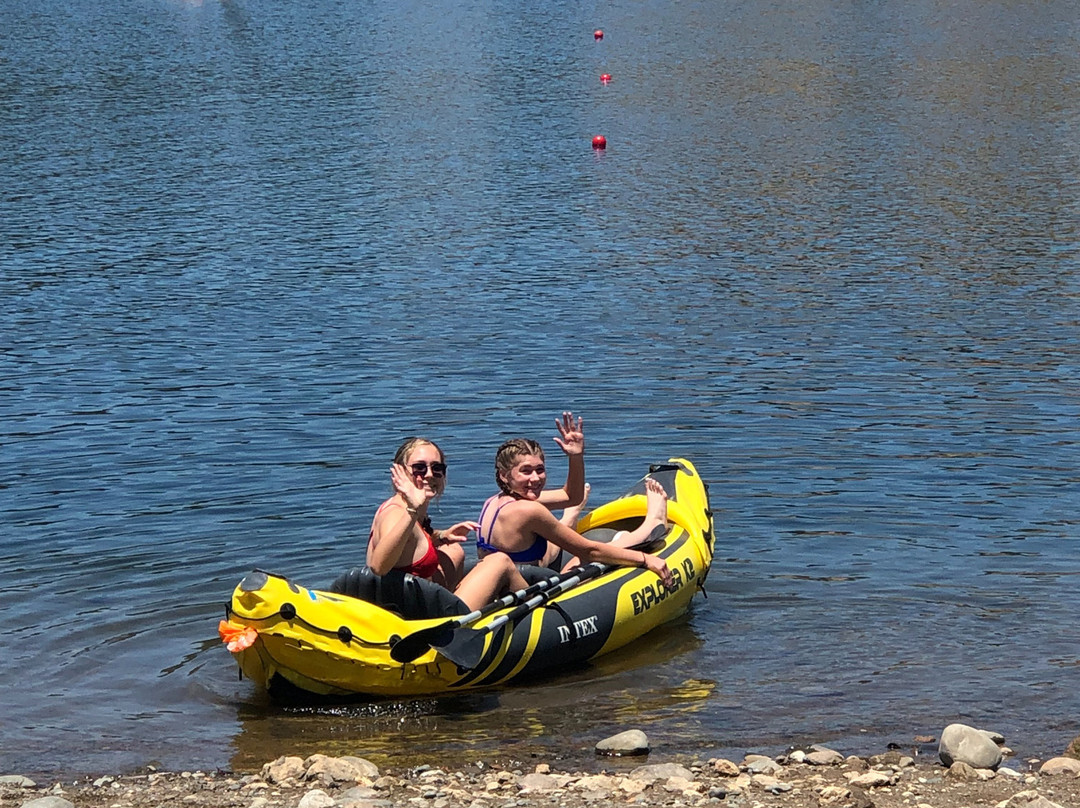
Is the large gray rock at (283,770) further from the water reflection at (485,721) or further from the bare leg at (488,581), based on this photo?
the bare leg at (488,581)

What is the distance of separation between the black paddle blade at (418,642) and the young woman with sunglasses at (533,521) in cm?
70

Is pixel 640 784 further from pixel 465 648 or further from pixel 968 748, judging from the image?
pixel 465 648

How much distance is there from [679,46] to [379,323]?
Result: 31.4 m

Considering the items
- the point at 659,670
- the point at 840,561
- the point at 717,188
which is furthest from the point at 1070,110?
the point at 659,670

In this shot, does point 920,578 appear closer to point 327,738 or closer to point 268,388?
point 327,738

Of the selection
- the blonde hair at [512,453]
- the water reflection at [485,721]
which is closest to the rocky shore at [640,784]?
the water reflection at [485,721]

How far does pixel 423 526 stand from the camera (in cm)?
845

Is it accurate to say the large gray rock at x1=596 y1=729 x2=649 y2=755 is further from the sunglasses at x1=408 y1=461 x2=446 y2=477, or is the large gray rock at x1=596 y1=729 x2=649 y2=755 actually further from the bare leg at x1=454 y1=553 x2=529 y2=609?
the sunglasses at x1=408 y1=461 x2=446 y2=477

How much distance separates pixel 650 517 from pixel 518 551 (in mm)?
1006

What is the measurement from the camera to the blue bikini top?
8.92 meters

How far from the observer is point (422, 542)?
8.25 m

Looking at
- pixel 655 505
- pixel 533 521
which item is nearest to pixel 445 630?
pixel 533 521

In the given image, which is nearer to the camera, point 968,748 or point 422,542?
point 968,748

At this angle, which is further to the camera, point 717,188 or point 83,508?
point 717,188
